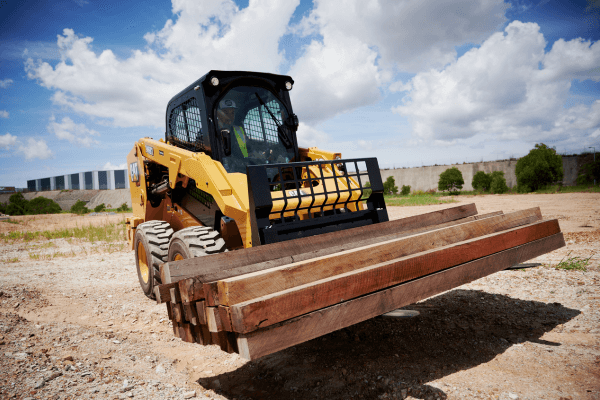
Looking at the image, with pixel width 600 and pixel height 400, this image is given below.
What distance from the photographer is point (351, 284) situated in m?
2.07

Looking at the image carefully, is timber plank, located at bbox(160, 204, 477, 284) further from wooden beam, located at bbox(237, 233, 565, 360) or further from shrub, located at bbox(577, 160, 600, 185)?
A: shrub, located at bbox(577, 160, 600, 185)

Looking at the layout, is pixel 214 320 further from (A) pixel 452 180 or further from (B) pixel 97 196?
(B) pixel 97 196

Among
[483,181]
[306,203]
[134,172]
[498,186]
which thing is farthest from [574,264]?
[483,181]

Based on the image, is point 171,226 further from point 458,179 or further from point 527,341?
point 458,179

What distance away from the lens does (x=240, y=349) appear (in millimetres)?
1834

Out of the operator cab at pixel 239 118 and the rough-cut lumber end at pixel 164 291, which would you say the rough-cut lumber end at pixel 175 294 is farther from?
the operator cab at pixel 239 118

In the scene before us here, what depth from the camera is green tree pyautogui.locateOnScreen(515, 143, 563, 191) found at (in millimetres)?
29359

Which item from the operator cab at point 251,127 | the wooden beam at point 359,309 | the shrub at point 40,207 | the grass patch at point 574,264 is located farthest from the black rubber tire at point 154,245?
the shrub at point 40,207

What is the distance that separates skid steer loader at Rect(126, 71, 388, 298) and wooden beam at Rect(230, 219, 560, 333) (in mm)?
1195

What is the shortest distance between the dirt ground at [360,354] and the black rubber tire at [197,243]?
99 centimetres

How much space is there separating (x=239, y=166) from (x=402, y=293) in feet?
8.75

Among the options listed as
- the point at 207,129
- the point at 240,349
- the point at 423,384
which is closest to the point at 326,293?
the point at 240,349

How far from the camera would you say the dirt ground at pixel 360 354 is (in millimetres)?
2617

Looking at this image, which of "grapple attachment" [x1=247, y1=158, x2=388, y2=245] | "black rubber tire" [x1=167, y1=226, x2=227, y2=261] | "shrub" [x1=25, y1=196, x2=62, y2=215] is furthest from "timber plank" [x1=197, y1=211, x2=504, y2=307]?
"shrub" [x1=25, y1=196, x2=62, y2=215]
